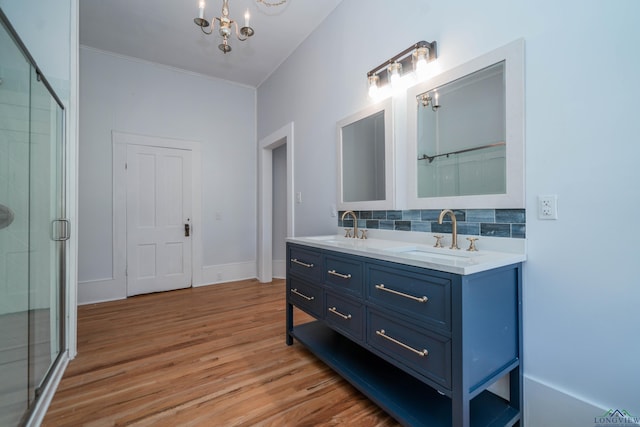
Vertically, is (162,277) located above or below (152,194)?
below

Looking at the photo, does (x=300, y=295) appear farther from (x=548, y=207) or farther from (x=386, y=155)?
(x=548, y=207)

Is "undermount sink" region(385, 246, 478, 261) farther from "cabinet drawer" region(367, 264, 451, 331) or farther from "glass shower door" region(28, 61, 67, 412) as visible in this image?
"glass shower door" region(28, 61, 67, 412)

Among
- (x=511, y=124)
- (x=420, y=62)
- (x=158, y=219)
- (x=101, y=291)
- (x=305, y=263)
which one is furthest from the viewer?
(x=158, y=219)

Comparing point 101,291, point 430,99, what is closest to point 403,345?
point 430,99

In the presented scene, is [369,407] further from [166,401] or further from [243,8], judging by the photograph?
[243,8]

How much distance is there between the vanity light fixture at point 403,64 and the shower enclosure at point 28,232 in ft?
6.78

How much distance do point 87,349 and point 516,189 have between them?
320 centimetres

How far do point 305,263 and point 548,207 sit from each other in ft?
4.81

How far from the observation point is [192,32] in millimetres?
3158

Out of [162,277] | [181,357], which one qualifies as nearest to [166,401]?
[181,357]

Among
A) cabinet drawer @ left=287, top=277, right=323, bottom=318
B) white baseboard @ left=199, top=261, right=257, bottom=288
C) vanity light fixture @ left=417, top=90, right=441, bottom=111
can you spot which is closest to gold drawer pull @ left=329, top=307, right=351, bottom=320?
cabinet drawer @ left=287, top=277, right=323, bottom=318

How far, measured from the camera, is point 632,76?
3.61 ft

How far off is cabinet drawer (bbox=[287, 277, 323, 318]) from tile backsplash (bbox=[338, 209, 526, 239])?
0.72 meters

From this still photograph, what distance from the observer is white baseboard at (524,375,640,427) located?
1.18 meters
